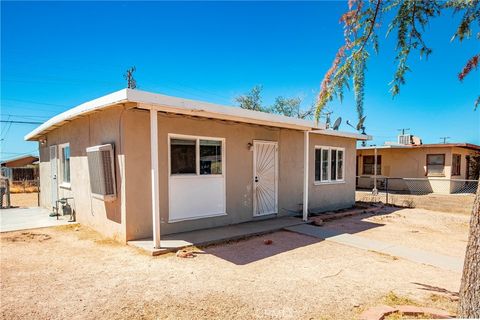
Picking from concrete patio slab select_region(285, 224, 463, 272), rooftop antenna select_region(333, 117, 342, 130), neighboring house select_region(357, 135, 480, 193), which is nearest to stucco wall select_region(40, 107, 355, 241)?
rooftop antenna select_region(333, 117, 342, 130)

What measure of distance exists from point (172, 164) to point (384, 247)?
16.6 ft

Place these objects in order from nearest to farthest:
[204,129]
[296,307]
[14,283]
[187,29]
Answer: [296,307], [14,283], [204,129], [187,29]

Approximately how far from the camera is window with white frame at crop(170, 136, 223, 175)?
6.48m

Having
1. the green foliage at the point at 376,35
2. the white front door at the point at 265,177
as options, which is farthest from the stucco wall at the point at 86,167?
the green foliage at the point at 376,35

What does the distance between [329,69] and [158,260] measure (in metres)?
4.15

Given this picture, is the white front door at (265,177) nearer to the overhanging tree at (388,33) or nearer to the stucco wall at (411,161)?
the overhanging tree at (388,33)

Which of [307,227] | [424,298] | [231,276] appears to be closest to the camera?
[424,298]

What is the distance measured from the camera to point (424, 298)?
11.6 ft

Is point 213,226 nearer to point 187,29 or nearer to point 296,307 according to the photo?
point 296,307

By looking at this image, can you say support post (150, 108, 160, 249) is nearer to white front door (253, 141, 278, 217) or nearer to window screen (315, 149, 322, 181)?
white front door (253, 141, 278, 217)

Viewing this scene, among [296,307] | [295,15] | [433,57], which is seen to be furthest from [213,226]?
[295,15]

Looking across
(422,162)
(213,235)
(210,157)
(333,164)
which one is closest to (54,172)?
(210,157)

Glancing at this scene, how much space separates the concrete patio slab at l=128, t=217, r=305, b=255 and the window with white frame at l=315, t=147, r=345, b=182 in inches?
114

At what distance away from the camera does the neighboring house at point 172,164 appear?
5727mm
